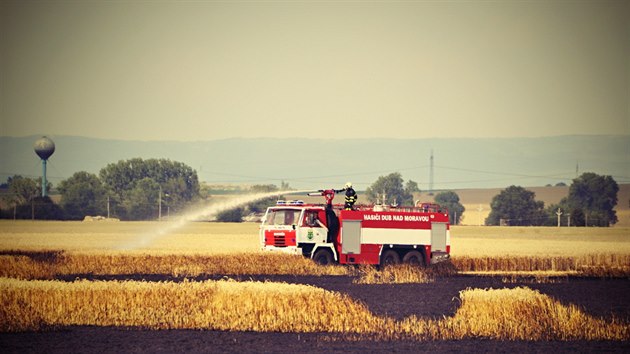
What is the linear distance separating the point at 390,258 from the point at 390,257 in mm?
54

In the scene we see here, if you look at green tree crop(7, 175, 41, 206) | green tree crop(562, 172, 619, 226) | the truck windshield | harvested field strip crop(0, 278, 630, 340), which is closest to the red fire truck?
the truck windshield

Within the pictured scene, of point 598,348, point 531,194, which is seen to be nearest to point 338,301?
point 598,348

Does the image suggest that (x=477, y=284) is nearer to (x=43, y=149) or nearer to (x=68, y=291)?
(x=68, y=291)

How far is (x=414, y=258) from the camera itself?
51219mm

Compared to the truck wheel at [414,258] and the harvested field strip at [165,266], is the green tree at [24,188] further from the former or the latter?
the truck wheel at [414,258]

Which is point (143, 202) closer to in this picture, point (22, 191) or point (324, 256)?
point (22, 191)

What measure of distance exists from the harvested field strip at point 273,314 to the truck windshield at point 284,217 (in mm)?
14748

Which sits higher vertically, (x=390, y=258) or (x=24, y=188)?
(x=24, y=188)

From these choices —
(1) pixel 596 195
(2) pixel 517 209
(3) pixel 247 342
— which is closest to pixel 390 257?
(3) pixel 247 342

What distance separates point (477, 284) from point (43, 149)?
129421 mm

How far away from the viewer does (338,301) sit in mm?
32375

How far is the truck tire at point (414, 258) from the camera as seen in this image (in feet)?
167

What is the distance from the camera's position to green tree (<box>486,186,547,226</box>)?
6784 inches

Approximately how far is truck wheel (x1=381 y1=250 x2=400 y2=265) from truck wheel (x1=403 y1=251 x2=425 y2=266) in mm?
424
